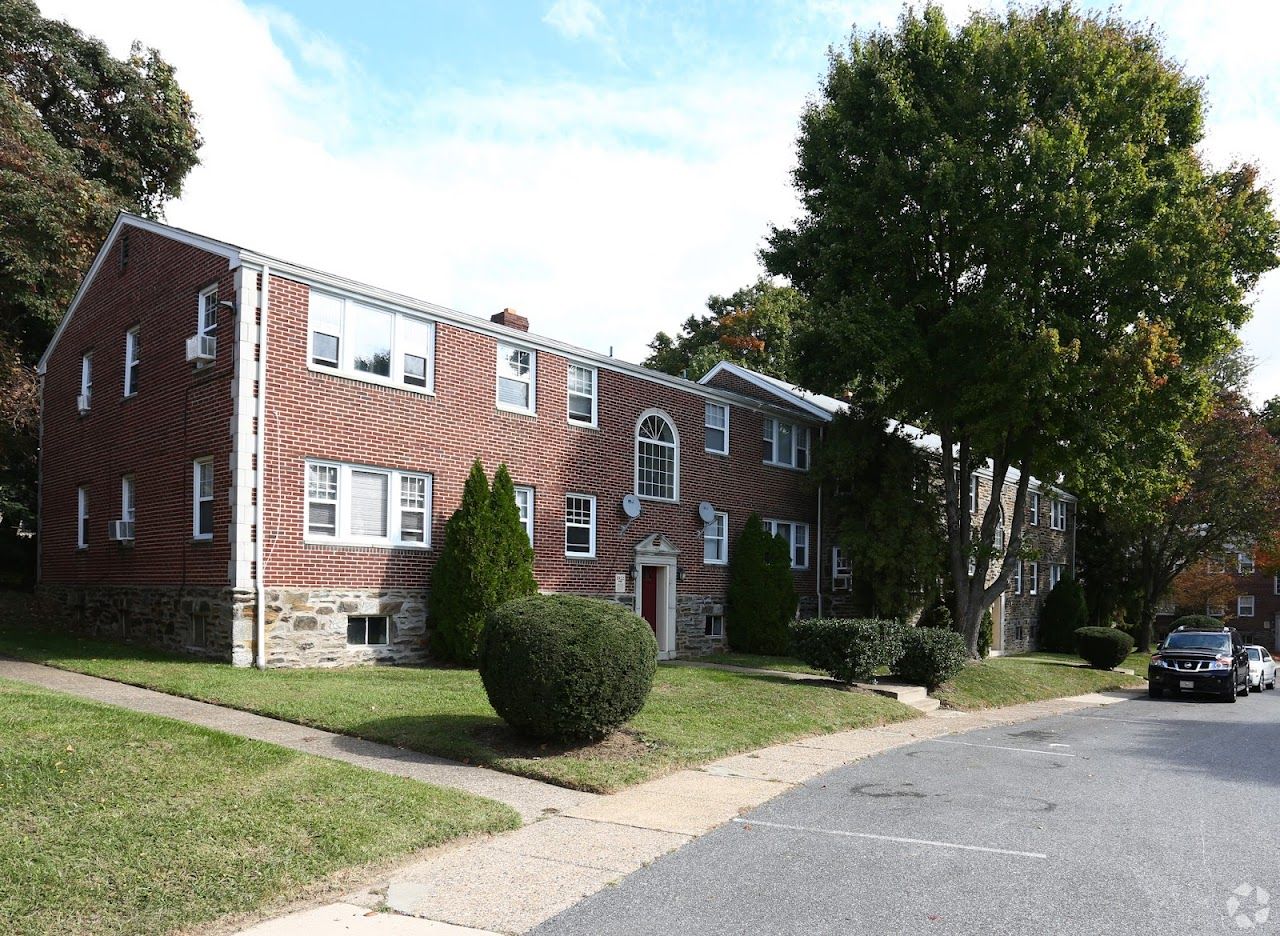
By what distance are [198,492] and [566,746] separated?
991 cm

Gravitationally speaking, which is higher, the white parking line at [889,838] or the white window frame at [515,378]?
the white window frame at [515,378]

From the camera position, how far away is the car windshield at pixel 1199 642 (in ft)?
79.9

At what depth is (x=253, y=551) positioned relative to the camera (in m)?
15.9

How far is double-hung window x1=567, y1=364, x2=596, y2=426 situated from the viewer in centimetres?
2142

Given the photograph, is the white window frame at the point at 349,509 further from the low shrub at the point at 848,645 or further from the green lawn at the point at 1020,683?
the green lawn at the point at 1020,683

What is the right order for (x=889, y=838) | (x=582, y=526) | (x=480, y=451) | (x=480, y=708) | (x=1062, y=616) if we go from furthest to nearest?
(x=1062, y=616)
(x=582, y=526)
(x=480, y=451)
(x=480, y=708)
(x=889, y=838)

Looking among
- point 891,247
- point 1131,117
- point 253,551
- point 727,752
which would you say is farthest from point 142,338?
point 1131,117

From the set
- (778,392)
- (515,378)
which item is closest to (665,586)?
(515,378)

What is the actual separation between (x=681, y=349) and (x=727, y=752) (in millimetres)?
38888

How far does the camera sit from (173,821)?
687 cm

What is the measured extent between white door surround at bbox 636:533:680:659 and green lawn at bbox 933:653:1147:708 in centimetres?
641

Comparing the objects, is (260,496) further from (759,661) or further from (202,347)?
(759,661)

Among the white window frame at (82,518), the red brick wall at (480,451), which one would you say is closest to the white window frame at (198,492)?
the red brick wall at (480,451)

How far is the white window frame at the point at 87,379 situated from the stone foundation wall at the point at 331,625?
862cm
